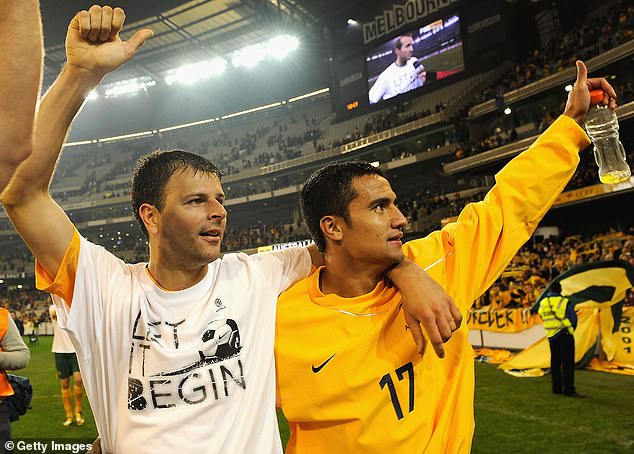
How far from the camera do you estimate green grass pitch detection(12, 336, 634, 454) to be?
613cm

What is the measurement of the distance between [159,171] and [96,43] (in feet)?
2.38

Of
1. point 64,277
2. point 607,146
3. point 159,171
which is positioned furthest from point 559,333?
point 64,277

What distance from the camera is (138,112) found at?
49406 mm

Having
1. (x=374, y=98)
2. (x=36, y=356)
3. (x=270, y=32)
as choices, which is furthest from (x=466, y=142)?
(x=36, y=356)

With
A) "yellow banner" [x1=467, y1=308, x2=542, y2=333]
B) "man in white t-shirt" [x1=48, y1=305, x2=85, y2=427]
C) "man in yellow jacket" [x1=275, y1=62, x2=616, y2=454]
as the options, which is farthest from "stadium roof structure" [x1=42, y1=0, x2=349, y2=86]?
"man in yellow jacket" [x1=275, y1=62, x2=616, y2=454]

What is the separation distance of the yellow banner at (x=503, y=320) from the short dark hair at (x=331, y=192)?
1102 centimetres

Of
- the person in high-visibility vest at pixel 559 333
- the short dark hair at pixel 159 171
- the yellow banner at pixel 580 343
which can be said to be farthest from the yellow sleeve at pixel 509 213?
the yellow banner at pixel 580 343

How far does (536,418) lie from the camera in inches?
286

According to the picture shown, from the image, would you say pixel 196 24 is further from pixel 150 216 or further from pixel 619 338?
pixel 150 216

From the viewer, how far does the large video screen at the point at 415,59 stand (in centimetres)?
2758

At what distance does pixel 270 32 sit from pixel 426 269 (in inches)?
1472
